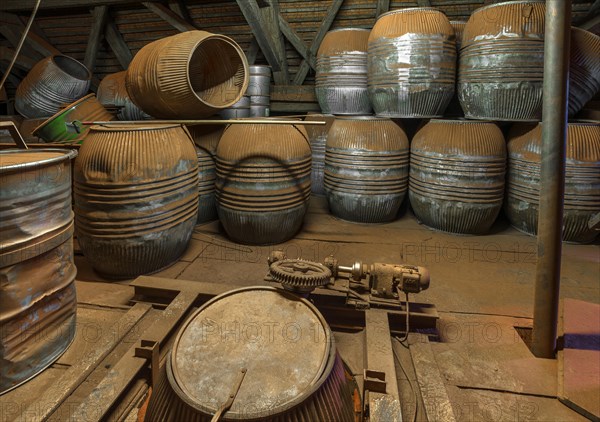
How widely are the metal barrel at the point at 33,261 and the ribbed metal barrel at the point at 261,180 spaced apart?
1493 millimetres

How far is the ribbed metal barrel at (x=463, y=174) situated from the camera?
356 cm

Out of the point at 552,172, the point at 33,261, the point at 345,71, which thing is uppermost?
the point at 345,71

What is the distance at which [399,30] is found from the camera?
12.5 feet

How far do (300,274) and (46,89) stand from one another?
546 centimetres

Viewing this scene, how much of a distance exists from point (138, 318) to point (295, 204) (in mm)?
1599

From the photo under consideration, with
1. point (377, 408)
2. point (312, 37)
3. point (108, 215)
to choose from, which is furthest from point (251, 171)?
point (312, 37)

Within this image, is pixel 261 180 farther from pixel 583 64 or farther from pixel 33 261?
pixel 583 64

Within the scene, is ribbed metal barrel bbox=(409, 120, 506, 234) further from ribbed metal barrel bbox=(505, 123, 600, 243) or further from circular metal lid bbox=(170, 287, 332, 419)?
circular metal lid bbox=(170, 287, 332, 419)

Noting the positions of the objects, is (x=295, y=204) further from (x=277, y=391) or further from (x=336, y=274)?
(x=277, y=391)

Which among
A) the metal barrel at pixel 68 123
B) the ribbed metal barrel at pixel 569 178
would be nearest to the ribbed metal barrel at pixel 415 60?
the ribbed metal barrel at pixel 569 178

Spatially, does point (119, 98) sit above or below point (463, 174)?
above

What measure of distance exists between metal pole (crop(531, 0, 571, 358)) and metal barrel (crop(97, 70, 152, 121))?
3896 mm

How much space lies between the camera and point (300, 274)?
1.71 metres

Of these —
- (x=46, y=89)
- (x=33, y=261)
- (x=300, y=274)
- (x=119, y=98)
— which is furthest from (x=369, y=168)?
(x=46, y=89)
